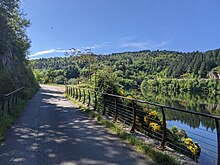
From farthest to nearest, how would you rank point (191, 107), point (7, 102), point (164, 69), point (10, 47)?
point (164, 69) < point (191, 107) < point (10, 47) < point (7, 102)

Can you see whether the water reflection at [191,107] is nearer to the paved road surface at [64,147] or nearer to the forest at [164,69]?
the paved road surface at [64,147]

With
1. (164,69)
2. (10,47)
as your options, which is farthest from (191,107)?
(164,69)

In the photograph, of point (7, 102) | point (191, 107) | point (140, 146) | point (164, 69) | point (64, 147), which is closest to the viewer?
point (140, 146)

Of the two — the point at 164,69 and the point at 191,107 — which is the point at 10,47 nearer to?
the point at 191,107

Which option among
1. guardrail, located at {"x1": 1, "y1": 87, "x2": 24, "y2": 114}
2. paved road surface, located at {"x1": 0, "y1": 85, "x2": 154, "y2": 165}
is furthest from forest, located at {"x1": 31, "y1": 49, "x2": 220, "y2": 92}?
paved road surface, located at {"x1": 0, "y1": 85, "x2": 154, "y2": 165}

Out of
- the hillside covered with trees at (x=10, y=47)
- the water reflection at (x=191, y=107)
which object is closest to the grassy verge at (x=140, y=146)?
the water reflection at (x=191, y=107)

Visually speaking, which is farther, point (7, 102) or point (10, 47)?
point (10, 47)

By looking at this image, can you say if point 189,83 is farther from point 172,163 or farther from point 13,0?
point 172,163

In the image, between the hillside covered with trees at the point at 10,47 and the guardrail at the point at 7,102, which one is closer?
the guardrail at the point at 7,102

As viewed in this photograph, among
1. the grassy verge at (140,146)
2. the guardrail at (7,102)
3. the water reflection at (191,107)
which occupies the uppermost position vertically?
the guardrail at (7,102)

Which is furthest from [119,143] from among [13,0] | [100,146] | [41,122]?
→ [13,0]

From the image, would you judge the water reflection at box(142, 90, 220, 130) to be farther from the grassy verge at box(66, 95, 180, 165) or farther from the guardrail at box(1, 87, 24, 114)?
the guardrail at box(1, 87, 24, 114)

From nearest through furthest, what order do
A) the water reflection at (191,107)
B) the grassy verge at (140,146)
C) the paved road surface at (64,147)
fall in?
the grassy verge at (140,146), the paved road surface at (64,147), the water reflection at (191,107)

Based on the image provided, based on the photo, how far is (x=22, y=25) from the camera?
2786 cm
